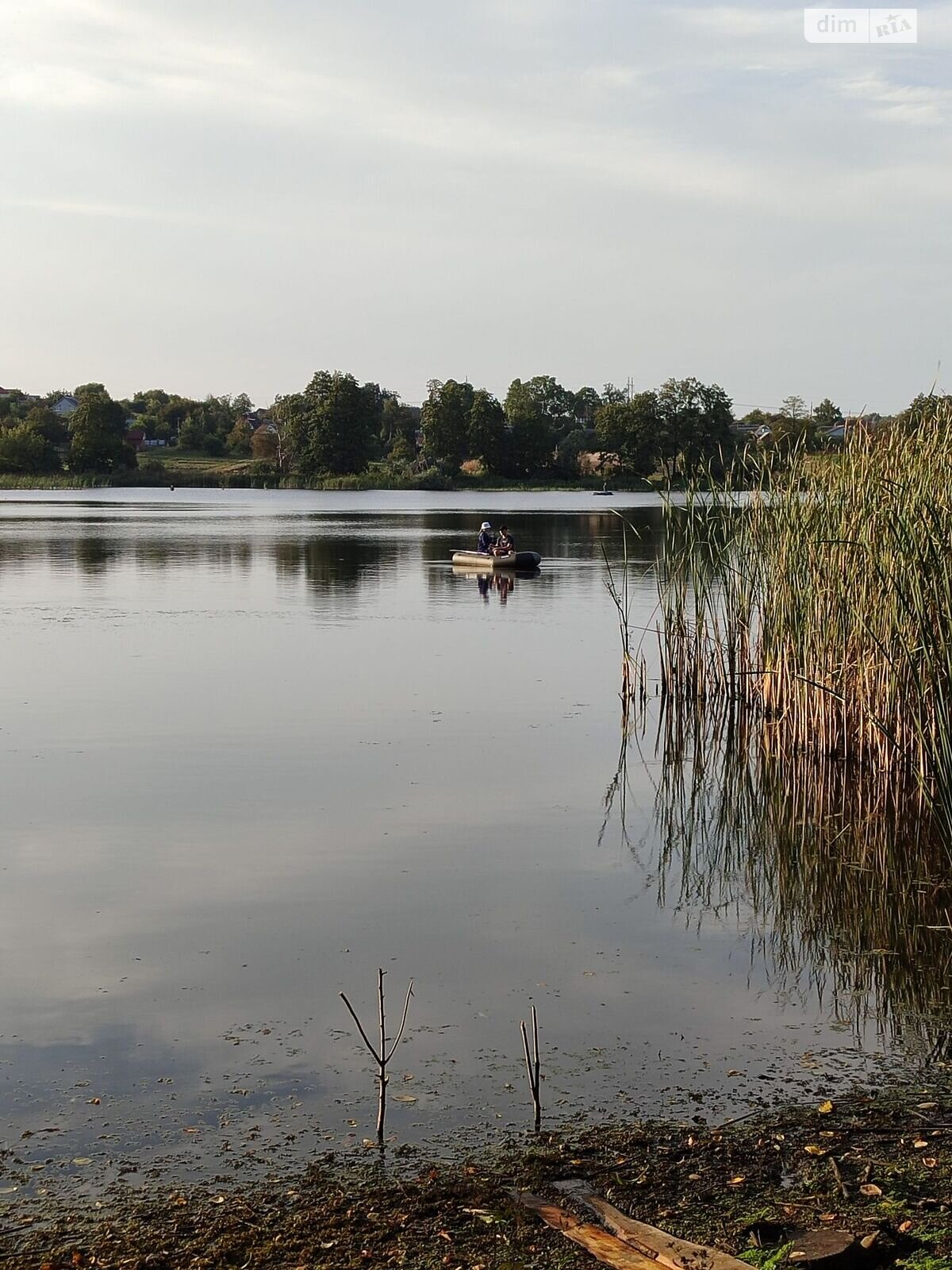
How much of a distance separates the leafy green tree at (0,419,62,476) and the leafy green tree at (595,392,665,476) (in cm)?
5487

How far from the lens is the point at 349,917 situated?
336 inches

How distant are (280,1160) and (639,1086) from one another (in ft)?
5.37

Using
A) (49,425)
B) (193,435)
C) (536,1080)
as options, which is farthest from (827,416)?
(193,435)

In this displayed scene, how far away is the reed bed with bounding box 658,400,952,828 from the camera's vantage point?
1082 centimetres

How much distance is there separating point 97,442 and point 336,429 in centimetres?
2343

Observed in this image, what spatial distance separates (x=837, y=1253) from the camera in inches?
169

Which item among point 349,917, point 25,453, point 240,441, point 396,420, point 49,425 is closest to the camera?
Result: point 349,917

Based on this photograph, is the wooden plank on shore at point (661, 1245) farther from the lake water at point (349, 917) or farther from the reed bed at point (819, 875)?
the reed bed at point (819, 875)

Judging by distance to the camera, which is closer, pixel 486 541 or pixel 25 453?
pixel 486 541

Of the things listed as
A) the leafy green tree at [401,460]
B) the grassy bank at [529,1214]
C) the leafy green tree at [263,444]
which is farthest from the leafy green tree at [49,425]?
the grassy bank at [529,1214]

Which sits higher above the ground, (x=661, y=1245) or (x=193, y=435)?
(x=193, y=435)

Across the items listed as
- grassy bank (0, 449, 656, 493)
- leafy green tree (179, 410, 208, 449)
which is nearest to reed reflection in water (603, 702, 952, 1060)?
grassy bank (0, 449, 656, 493)

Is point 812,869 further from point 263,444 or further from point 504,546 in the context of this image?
point 263,444

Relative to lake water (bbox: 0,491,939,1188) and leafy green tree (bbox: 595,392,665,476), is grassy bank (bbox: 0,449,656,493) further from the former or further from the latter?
lake water (bbox: 0,491,939,1188)
